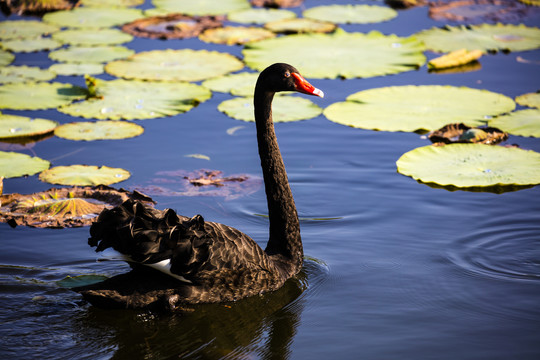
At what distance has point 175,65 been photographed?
8883mm

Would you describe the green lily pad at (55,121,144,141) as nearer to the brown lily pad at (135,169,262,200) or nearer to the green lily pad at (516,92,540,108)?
the brown lily pad at (135,169,262,200)

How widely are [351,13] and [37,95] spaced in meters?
5.20

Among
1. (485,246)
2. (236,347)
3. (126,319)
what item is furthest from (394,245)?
(126,319)

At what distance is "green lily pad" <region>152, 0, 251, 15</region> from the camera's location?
11.1 m

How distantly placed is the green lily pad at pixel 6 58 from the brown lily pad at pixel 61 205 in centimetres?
392

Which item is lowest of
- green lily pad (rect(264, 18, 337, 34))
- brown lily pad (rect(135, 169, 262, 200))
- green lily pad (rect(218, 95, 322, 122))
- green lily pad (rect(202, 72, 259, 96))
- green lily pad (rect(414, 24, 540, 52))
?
brown lily pad (rect(135, 169, 262, 200))

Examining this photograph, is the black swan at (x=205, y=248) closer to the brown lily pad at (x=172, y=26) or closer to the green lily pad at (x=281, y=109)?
the green lily pad at (x=281, y=109)

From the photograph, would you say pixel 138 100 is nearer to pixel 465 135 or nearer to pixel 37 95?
pixel 37 95

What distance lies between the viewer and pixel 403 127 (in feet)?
23.2

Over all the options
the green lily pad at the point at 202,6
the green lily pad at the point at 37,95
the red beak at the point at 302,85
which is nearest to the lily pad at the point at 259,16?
the green lily pad at the point at 202,6

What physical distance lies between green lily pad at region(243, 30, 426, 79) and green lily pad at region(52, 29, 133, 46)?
1947mm

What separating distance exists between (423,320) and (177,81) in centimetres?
494

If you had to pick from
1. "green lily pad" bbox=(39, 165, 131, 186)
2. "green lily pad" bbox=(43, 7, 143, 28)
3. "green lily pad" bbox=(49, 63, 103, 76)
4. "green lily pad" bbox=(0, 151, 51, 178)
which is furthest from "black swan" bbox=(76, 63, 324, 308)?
"green lily pad" bbox=(43, 7, 143, 28)

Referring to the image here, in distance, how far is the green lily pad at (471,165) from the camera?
6117mm
